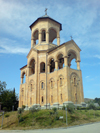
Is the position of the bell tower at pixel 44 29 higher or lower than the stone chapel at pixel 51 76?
higher

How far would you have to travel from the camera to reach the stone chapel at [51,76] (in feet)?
78.9

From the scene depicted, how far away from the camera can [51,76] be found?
26.9 m

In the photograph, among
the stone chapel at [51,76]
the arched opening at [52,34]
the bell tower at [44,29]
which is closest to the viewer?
the stone chapel at [51,76]

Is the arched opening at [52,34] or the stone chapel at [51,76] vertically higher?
the arched opening at [52,34]

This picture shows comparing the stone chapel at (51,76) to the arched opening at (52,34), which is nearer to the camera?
the stone chapel at (51,76)

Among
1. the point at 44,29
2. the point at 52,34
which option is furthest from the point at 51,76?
the point at 52,34

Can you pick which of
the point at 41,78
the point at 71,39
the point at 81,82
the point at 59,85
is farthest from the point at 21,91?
the point at 71,39

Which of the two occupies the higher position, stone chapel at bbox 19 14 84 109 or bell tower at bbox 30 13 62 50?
bell tower at bbox 30 13 62 50

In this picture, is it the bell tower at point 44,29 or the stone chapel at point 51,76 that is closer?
Answer: the stone chapel at point 51,76

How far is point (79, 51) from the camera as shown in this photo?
28.6 metres

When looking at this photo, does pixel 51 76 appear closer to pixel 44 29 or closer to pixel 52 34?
pixel 44 29

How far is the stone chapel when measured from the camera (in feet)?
78.9

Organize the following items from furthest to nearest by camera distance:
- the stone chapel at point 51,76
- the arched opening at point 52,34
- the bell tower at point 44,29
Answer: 1. the arched opening at point 52,34
2. the bell tower at point 44,29
3. the stone chapel at point 51,76

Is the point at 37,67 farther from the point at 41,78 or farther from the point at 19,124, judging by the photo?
the point at 19,124
